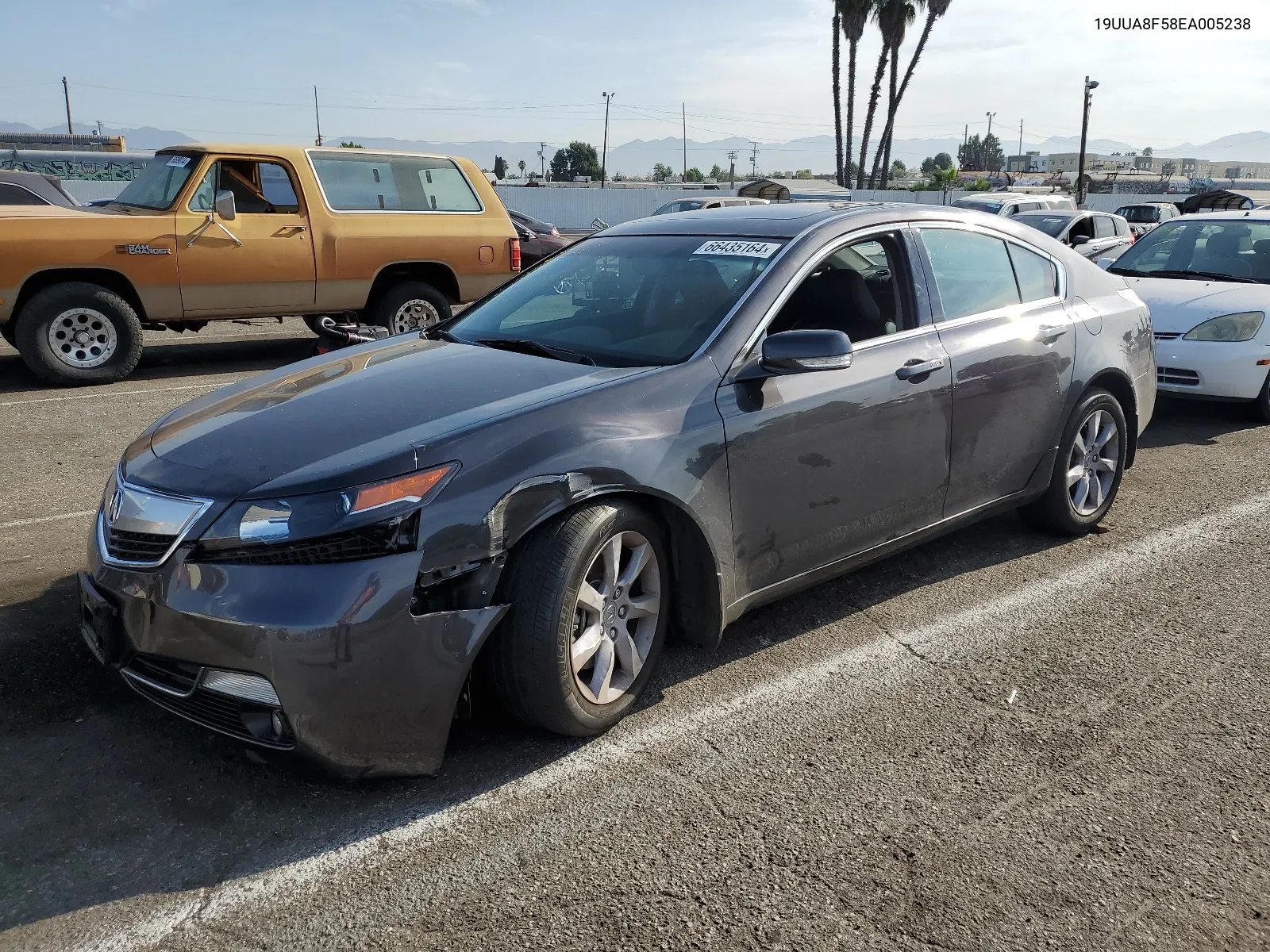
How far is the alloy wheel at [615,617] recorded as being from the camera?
3162mm

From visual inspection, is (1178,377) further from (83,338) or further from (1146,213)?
(1146,213)

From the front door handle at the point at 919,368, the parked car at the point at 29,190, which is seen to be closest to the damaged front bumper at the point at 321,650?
the front door handle at the point at 919,368

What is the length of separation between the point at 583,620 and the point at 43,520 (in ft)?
11.7

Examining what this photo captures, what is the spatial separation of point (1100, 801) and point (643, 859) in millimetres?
1324

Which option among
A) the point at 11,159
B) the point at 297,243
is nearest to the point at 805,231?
the point at 297,243

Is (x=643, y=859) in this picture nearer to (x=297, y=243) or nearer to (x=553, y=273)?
(x=553, y=273)

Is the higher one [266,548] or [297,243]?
[297,243]

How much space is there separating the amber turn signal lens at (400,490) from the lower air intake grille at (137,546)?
567 mm

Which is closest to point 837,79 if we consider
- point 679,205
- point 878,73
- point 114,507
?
point 878,73

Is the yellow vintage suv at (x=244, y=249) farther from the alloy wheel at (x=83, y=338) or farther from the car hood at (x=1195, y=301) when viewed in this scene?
the car hood at (x=1195, y=301)

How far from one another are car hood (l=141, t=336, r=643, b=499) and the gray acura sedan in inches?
0.5

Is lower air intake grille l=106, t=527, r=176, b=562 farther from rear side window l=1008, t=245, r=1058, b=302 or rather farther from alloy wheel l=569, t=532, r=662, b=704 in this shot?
rear side window l=1008, t=245, r=1058, b=302

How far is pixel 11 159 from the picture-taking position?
30125 mm

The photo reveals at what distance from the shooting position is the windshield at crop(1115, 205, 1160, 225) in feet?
83.2
